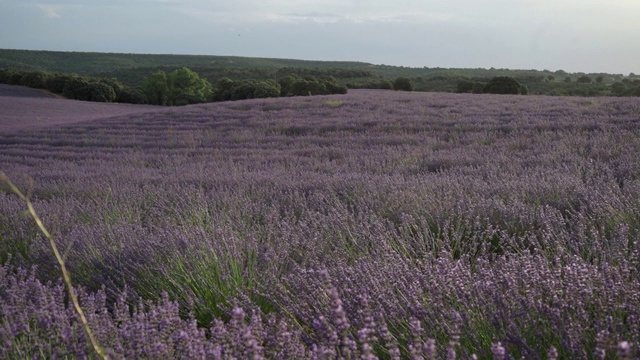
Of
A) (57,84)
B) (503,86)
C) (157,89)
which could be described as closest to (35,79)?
(57,84)

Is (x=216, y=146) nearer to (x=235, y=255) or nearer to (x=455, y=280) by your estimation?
(x=235, y=255)

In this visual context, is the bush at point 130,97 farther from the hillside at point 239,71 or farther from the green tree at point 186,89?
the hillside at point 239,71

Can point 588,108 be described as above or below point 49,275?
above

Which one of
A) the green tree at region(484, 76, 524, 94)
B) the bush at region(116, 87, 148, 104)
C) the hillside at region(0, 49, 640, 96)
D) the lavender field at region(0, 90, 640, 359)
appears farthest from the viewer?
the hillside at region(0, 49, 640, 96)

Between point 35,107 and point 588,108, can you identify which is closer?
point 588,108

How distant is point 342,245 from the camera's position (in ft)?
11.6

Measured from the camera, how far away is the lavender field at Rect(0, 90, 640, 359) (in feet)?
6.87

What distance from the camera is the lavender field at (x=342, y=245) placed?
209 centimetres

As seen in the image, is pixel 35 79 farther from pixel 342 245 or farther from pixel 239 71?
pixel 342 245

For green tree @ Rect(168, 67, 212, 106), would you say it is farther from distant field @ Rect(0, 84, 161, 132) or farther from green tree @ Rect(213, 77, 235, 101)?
distant field @ Rect(0, 84, 161, 132)

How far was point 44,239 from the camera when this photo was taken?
414 centimetres

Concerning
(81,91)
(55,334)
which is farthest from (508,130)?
(81,91)

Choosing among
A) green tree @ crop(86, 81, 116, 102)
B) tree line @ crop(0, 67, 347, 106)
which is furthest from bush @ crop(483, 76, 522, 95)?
green tree @ crop(86, 81, 116, 102)

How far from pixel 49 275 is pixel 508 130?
8.16 metres
